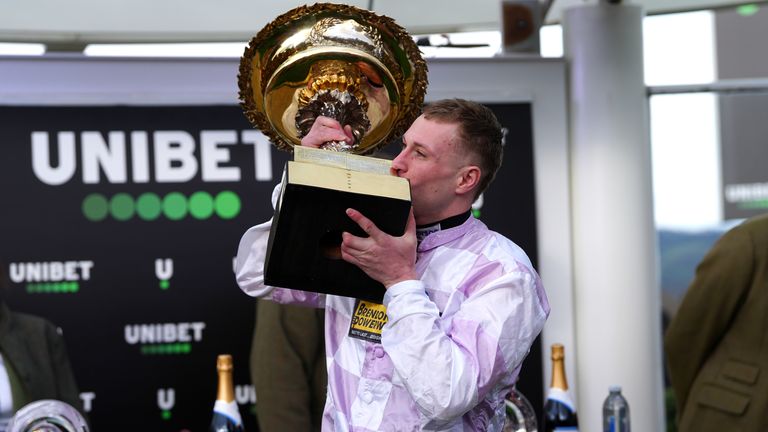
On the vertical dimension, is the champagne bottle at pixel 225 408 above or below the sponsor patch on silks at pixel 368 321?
below

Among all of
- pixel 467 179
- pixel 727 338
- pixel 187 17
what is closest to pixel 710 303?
pixel 727 338

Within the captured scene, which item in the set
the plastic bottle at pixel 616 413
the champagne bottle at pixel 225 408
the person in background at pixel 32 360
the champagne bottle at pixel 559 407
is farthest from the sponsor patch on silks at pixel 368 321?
the person in background at pixel 32 360

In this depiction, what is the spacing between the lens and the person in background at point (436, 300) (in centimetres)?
210

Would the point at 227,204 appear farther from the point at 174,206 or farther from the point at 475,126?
the point at 475,126

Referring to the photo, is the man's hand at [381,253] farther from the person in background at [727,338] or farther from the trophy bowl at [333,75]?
the person in background at [727,338]

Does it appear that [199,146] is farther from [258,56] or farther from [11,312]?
[258,56]

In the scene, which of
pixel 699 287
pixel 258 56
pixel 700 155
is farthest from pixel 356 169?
pixel 700 155

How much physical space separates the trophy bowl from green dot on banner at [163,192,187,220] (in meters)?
2.17

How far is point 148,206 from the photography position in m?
4.64

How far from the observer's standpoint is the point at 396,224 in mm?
2195

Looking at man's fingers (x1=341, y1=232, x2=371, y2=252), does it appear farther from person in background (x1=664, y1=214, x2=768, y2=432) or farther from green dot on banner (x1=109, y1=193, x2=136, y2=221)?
green dot on banner (x1=109, y1=193, x2=136, y2=221)

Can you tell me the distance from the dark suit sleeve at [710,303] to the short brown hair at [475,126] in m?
1.46

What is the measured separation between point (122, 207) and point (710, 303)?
7.66 feet

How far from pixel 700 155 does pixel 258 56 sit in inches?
152
